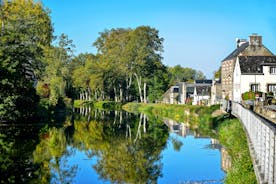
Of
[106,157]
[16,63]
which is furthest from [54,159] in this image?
[16,63]

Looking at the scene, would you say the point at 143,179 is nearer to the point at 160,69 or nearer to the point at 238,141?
the point at 238,141

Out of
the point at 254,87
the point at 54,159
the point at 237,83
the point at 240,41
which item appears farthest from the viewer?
the point at 240,41

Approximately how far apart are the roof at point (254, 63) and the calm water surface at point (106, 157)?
22.8m

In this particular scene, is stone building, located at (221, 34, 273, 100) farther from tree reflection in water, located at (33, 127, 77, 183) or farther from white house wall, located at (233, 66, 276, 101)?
tree reflection in water, located at (33, 127, 77, 183)

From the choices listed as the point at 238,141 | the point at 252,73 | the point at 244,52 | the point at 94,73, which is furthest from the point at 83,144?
the point at 94,73

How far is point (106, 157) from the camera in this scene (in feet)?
98.2

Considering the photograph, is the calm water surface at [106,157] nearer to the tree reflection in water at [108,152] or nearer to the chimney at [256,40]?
the tree reflection in water at [108,152]

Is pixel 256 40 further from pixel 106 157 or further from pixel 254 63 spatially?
pixel 106 157

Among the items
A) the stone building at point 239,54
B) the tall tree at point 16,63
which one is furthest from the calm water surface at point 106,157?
the stone building at point 239,54

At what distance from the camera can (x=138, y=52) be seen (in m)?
80.6

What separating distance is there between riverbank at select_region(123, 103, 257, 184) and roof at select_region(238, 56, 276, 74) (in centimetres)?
991

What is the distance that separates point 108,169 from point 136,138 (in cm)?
1586

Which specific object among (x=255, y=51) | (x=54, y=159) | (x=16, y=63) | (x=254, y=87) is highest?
(x=255, y=51)

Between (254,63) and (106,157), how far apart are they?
4077cm
